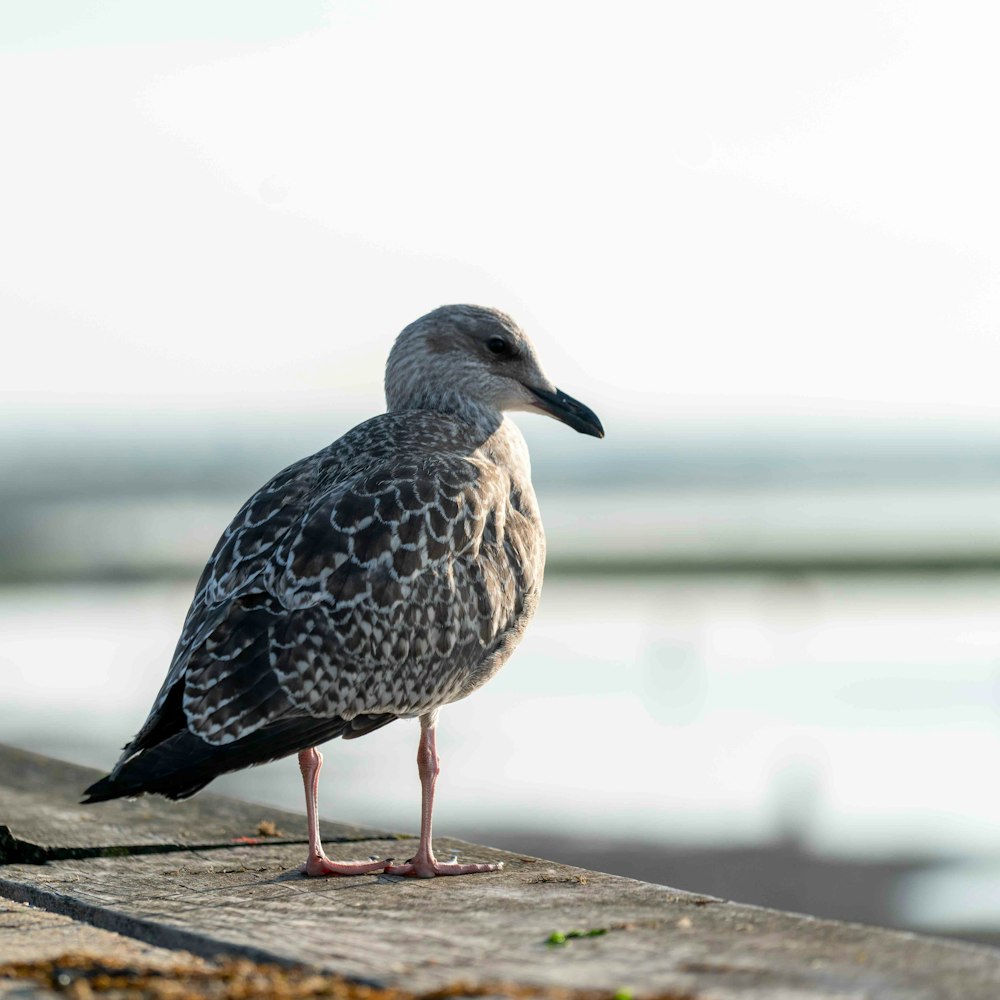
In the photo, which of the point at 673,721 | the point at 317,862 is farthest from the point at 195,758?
the point at 673,721

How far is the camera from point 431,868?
443 centimetres

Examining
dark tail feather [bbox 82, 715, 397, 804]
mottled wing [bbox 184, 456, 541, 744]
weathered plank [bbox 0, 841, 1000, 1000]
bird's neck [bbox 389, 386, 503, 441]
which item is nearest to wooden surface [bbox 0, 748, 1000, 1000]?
weathered plank [bbox 0, 841, 1000, 1000]

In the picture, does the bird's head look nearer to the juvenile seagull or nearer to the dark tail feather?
the juvenile seagull

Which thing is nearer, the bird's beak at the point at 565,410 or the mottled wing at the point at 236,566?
the mottled wing at the point at 236,566

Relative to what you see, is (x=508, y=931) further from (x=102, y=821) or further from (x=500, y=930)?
(x=102, y=821)

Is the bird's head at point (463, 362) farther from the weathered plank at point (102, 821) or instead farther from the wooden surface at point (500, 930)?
the wooden surface at point (500, 930)

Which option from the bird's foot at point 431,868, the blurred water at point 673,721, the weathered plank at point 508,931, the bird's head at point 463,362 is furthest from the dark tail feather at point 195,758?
the blurred water at point 673,721

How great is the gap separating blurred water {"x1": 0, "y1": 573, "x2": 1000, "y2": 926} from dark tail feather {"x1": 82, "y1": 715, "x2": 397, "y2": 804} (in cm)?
462

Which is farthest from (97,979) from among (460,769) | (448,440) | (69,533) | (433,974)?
(69,533)

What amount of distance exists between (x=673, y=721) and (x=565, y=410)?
833 cm

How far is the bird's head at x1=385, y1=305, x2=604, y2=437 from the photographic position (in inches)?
241

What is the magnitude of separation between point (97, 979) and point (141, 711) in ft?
37.2

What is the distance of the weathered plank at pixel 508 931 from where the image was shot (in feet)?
9.43

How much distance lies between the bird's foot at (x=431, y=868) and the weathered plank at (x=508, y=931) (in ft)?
0.26
